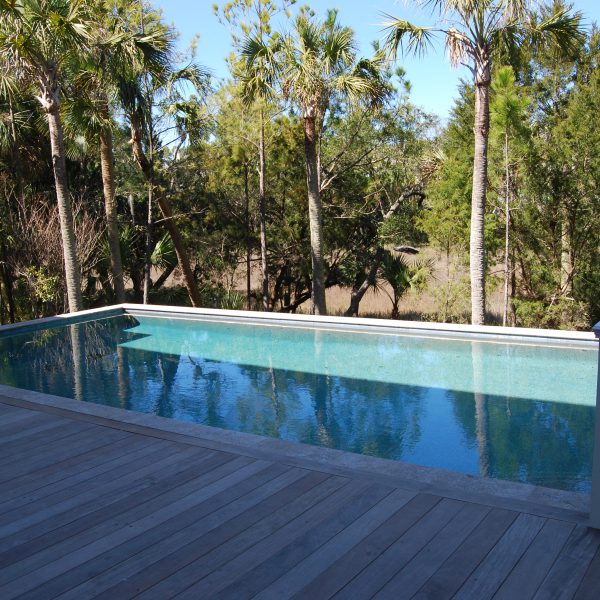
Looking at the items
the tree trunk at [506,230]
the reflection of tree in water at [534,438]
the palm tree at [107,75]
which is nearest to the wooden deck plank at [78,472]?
the reflection of tree in water at [534,438]

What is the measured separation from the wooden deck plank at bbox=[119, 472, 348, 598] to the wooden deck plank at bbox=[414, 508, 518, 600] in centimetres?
74

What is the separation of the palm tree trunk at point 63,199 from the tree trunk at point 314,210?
14.2 ft

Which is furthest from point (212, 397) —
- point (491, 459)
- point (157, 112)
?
point (157, 112)

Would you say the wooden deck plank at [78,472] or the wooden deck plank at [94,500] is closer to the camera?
the wooden deck plank at [94,500]

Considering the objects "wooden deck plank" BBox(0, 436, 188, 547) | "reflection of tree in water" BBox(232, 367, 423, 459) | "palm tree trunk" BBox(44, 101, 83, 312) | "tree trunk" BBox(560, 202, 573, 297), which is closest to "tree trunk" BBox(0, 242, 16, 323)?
"palm tree trunk" BBox(44, 101, 83, 312)

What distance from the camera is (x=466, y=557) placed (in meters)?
A: 2.53

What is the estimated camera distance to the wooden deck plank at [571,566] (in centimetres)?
228

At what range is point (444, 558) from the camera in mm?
2537

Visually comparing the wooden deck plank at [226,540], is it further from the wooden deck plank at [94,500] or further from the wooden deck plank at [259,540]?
the wooden deck plank at [94,500]

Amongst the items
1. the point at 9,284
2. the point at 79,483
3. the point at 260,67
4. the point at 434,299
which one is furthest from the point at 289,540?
the point at 9,284

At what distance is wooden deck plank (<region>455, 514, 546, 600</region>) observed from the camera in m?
2.32

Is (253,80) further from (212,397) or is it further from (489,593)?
(489,593)

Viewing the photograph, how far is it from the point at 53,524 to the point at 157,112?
37.3 ft

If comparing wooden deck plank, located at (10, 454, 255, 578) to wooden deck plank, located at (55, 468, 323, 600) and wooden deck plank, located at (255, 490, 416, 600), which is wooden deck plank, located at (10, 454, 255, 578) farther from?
wooden deck plank, located at (255, 490, 416, 600)
